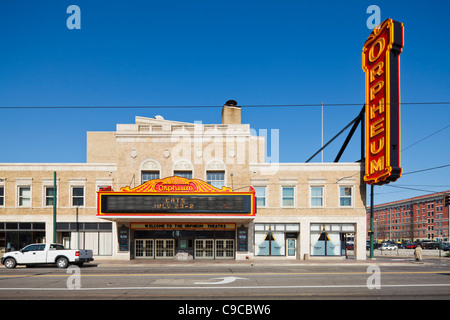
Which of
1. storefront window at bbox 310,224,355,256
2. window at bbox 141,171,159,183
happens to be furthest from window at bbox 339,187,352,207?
window at bbox 141,171,159,183

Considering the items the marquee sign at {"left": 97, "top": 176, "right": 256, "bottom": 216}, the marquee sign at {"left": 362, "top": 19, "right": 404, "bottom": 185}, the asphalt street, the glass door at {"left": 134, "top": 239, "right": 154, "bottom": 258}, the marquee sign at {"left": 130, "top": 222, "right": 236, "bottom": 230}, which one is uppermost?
the marquee sign at {"left": 362, "top": 19, "right": 404, "bottom": 185}

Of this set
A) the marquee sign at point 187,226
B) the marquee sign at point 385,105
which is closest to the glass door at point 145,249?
the marquee sign at point 187,226

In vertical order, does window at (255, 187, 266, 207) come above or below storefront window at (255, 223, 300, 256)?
above

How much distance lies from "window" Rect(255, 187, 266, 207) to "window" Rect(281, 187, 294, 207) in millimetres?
1522

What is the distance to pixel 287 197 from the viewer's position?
33.7 m

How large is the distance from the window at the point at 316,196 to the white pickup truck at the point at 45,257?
18.4m

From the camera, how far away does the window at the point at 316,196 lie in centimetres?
3372

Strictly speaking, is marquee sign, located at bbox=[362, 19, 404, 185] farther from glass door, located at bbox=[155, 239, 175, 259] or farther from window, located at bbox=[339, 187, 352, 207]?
glass door, located at bbox=[155, 239, 175, 259]

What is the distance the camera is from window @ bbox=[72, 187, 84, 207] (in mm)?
33938

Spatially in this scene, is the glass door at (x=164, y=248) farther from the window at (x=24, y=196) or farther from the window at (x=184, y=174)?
A: the window at (x=24, y=196)

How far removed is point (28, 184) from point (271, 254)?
21398 mm
